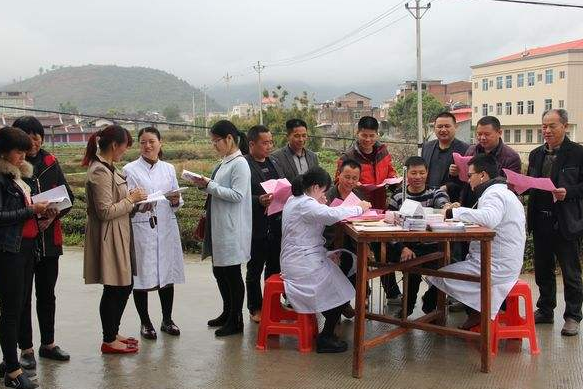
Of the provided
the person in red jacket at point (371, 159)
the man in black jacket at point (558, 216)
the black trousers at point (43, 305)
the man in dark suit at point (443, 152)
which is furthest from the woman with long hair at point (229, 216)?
the man in black jacket at point (558, 216)

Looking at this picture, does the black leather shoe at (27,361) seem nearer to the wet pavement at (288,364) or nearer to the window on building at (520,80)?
the wet pavement at (288,364)

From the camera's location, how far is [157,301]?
5156mm

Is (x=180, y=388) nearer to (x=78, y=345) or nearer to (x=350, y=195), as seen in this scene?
(x=78, y=345)

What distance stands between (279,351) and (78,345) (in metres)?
1.38

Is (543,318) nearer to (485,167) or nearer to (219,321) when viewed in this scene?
(485,167)

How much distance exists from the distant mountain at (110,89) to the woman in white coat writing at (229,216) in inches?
3920

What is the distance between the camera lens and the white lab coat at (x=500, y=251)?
357cm

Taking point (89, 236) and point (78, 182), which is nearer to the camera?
point (89, 236)

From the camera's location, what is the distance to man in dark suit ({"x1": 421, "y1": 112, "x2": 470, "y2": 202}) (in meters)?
4.68

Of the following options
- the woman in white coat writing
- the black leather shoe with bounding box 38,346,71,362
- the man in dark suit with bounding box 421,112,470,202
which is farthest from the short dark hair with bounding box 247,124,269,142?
the black leather shoe with bounding box 38,346,71,362

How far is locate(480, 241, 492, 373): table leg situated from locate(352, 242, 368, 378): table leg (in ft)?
2.20

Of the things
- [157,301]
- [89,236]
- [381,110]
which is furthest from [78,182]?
[381,110]

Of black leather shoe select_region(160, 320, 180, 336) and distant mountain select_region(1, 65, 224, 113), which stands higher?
distant mountain select_region(1, 65, 224, 113)

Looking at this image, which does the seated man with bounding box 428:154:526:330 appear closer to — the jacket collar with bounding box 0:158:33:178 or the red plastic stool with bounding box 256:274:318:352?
the red plastic stool with bounding box 256:274:318:352
